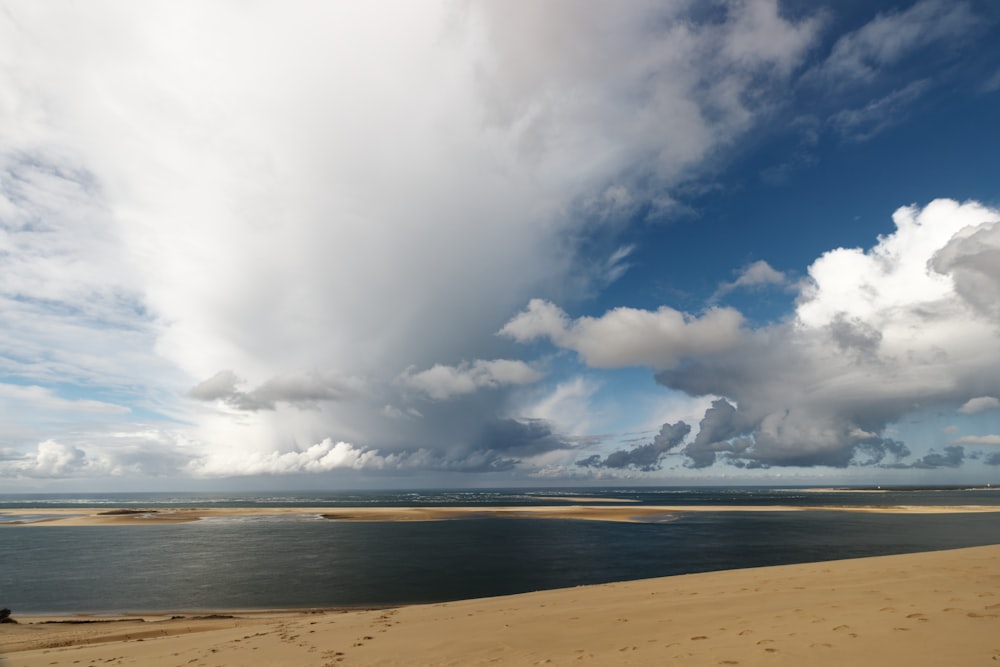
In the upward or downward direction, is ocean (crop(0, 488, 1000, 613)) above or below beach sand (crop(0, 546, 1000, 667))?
below

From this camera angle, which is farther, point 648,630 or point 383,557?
point 383,557

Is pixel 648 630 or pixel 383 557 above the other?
pixel 648 630

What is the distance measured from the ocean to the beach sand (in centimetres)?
921

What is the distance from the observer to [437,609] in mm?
21125

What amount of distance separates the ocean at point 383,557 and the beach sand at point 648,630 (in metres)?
9.21

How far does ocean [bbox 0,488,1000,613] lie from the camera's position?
32188 millimetres

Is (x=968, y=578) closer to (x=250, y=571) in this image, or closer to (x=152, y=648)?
(x=152, y=648)

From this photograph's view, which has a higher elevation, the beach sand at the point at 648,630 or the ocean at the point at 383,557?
the beach sand at the point at 648,630

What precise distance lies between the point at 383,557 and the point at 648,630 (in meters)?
37.6

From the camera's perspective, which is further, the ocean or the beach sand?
the ocean

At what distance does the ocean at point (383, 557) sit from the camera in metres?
32.2

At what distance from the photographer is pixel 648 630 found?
46.4ft

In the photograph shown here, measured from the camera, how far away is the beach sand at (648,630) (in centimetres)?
1095

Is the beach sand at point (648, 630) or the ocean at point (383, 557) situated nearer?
the beach sand at point (648, 630)
